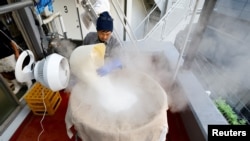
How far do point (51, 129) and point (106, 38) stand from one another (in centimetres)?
117

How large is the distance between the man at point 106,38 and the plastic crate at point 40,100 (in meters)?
0.76

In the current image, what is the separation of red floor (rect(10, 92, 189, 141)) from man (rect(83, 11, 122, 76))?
3.13 feet

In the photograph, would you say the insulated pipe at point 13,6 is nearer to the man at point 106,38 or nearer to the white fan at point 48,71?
the white fan at point 48,71

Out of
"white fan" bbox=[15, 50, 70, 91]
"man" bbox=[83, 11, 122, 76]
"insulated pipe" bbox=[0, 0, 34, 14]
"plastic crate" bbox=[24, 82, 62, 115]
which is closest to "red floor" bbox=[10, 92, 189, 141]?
"plastic crate" bbox=[24, 82, 62, 115]

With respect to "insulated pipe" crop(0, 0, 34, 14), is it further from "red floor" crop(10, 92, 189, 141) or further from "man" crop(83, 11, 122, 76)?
"red floor" crop(10, 92, 189, 141)

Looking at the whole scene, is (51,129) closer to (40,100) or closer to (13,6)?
(40,100)

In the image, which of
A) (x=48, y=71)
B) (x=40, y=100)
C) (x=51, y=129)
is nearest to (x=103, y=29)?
(x=48, y=71)

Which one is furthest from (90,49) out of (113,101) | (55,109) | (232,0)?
(232,0)

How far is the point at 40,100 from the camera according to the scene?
64.4 inches

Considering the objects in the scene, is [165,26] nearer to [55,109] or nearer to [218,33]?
[218,33]

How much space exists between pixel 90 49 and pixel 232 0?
4.67 feet

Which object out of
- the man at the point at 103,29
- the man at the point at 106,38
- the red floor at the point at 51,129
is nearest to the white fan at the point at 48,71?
the man at the point at 106,38

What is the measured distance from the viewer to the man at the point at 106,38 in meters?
1.01

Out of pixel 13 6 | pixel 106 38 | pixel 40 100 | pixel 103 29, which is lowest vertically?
pixel 40 100
